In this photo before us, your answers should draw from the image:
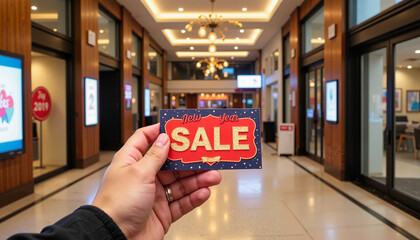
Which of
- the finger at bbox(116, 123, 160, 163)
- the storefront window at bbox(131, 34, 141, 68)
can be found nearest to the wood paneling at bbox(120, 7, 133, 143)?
the storefront window at bbox(131, 34, 141, 68)

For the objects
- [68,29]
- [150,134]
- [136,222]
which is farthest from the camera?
[68,29]

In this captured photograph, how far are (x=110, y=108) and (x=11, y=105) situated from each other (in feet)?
16.8

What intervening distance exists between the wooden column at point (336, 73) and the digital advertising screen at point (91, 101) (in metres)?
5.16

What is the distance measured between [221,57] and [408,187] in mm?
13833

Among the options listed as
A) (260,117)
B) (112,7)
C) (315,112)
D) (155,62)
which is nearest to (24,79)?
(260,117)

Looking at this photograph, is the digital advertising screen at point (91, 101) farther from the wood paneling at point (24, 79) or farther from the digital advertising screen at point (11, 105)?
the digital advertising screen at point (11, 105)

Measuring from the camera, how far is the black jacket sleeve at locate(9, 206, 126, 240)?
672 mm

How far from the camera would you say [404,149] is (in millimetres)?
5020

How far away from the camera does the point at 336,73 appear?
562cm

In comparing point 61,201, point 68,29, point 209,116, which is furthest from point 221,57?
point 209,116

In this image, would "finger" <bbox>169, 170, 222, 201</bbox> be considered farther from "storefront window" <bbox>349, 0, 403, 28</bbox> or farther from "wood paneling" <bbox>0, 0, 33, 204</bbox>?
"storefront window" <bbox>349, 0, 403, 28</bbox>

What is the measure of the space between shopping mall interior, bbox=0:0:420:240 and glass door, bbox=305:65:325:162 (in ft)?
0.18

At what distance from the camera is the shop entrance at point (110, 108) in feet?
29.3

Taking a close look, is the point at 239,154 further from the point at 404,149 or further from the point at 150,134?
the point at 404,149
